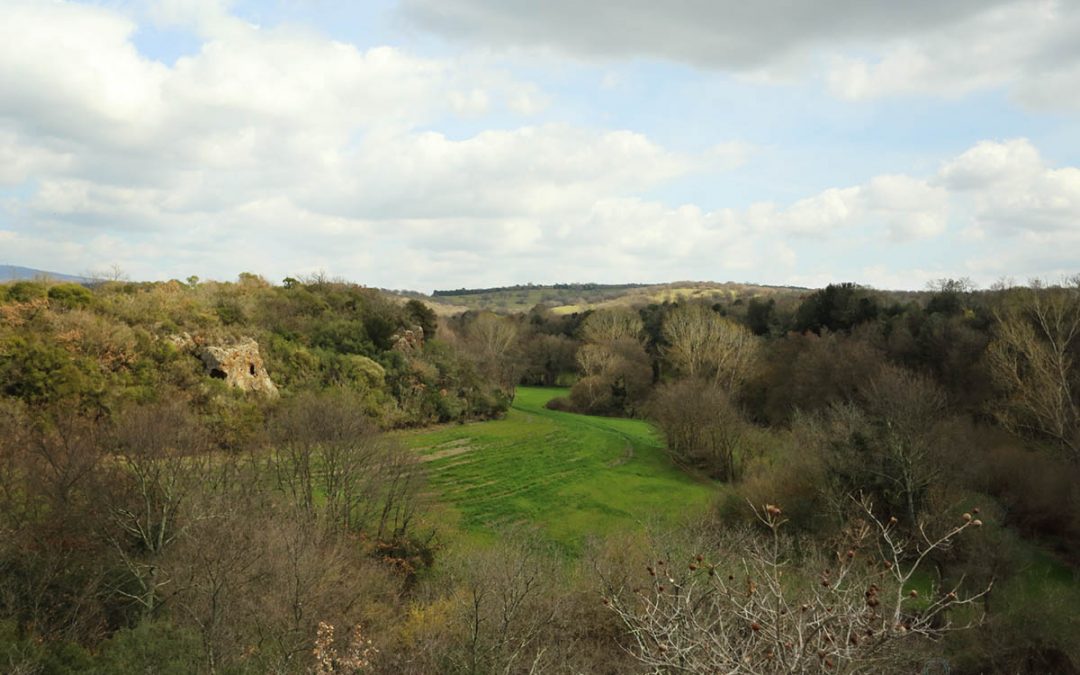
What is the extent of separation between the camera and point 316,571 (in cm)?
1719

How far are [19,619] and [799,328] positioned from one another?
193ft

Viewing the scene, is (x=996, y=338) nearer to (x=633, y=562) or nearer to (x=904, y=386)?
(x=904, y=386)

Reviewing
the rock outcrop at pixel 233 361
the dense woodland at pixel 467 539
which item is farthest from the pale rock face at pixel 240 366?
the dense woodland at pixel 467 539

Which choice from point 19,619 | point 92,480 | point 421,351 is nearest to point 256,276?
point 421,351

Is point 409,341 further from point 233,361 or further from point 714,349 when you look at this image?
point 714,349

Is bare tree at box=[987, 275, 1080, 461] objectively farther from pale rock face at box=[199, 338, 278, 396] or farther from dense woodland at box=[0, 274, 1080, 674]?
pale rock face at box=[199, 338, 278, 396]

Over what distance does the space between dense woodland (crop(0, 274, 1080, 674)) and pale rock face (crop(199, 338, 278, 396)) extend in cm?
71

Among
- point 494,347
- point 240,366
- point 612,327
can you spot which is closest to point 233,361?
point 240,366

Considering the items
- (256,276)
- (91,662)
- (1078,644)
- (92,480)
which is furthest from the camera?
(256,276)

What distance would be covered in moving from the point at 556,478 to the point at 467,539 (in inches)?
465

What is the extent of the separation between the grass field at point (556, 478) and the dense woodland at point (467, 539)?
240 cm

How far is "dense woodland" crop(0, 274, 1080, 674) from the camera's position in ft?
42.0

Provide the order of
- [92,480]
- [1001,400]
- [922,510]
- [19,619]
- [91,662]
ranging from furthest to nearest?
[1001,400]
[922,510]
[92,480]
[19,619]
[91,662]

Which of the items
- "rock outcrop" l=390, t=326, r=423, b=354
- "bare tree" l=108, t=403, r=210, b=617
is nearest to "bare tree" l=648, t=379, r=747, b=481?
"rock outcrop" l=390, t=326, r=423, b=354
